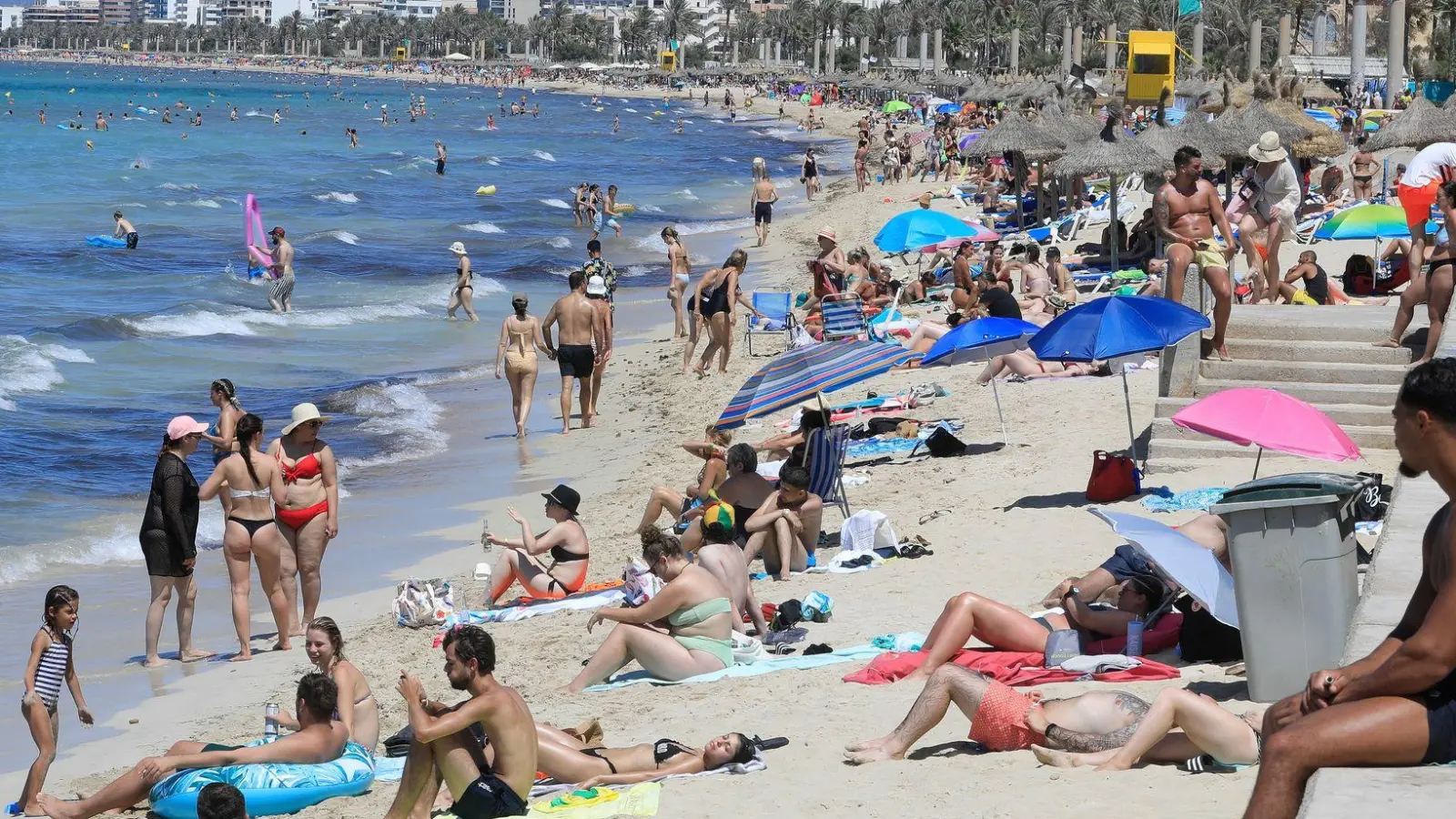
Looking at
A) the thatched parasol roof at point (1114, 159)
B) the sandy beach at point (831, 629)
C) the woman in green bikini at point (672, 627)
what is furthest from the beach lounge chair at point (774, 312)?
the woman in green bikini at point (672, 627)

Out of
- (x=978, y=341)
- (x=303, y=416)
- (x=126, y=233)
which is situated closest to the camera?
(x=303, y=416)

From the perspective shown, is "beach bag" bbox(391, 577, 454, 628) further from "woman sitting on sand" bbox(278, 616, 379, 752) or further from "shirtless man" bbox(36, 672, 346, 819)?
"shirtless man" bbox(36, 672, 346, 819)

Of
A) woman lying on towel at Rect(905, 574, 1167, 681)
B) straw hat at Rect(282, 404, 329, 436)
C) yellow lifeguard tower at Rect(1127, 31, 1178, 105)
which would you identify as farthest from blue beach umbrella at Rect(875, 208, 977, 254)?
yellow lifeguard tower at Rect(1127, 31, 1178, 105)

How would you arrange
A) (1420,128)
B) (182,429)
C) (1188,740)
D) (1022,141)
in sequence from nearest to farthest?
(1188,740) < (182,429) < (1420,128) < (1022,141)

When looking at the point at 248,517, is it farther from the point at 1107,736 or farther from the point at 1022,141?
the point at 1022,141

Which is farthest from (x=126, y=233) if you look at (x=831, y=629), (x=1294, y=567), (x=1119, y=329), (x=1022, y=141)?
(x=1294, y=567)

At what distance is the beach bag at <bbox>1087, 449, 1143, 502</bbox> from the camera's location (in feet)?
30.2

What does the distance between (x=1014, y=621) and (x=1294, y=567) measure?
56.3 inches

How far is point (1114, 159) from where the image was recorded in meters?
17.8

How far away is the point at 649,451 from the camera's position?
13.5 metres

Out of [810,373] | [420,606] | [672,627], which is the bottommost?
[420,606]

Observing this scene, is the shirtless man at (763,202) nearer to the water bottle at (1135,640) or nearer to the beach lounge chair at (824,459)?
the beach lounge chair at (824,459)

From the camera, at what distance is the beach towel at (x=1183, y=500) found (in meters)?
8.66

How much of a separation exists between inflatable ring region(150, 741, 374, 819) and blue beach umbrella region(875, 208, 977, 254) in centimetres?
1260
